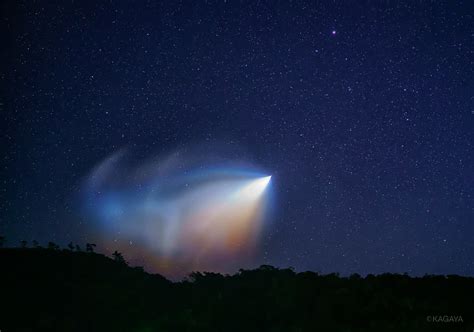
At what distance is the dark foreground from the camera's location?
1445 centimetres

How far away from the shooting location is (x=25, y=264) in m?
19.2

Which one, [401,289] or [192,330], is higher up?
[401,289]

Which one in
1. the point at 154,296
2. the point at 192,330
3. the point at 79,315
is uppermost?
the point at 154,296

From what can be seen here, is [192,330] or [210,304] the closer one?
[192,330]

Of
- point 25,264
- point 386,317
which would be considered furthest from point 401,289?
point 25,264

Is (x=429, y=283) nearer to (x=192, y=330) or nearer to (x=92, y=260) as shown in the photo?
(x=192, y=330)

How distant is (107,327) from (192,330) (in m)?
2.98

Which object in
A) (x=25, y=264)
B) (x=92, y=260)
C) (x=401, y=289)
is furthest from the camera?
(x=92, y=260)

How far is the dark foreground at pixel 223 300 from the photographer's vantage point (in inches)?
569

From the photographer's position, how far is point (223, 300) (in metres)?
16.7

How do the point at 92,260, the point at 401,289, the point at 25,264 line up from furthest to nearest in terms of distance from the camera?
1. the point at 92,260
2. the point at 25,264
3. the point at 401,289

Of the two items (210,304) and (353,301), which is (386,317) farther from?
(210,304)

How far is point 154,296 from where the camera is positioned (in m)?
17.7

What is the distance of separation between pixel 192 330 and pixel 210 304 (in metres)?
2.16
